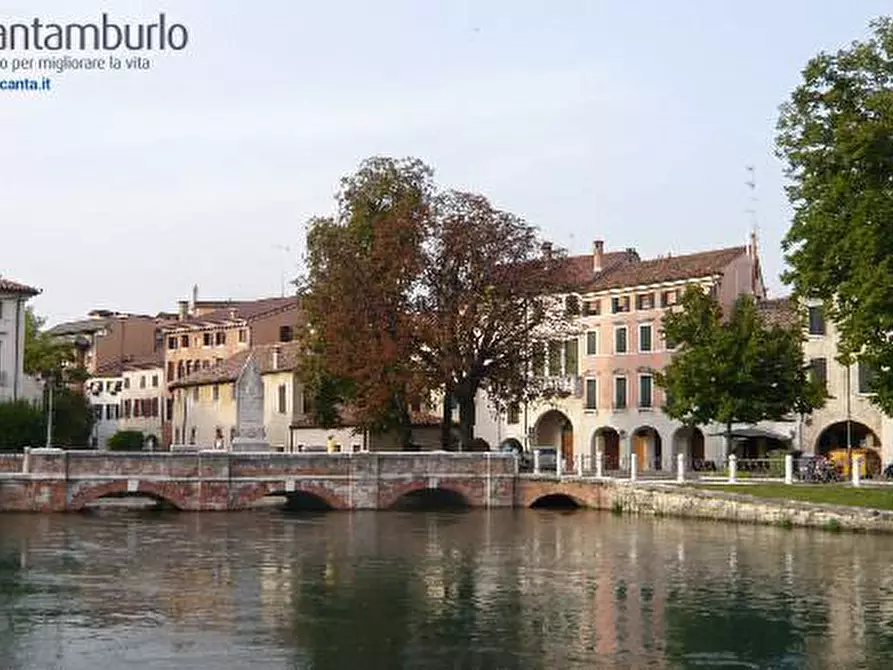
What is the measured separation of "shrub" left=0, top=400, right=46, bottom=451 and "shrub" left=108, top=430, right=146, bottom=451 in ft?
80.0

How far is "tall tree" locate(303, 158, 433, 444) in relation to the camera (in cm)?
5925

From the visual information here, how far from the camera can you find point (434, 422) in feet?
263

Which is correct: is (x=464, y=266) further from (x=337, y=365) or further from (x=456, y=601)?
(x=456, y=601)

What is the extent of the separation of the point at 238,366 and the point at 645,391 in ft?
93.0

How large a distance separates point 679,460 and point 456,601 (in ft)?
90.8

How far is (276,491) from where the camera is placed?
185 feet

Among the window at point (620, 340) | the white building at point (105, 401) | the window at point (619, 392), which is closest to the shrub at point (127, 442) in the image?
the white building at point (105, 401)

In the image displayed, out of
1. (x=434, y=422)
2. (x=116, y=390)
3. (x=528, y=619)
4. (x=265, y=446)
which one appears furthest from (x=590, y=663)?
(x=116, y=390)

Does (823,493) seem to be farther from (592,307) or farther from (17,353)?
(17,353)

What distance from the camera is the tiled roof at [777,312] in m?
65.1

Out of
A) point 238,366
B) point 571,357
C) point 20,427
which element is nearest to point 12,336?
point 20,427

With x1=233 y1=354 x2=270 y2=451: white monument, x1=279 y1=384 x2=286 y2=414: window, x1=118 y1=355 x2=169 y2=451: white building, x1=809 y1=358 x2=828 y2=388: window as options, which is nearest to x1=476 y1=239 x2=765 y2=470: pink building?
x1=809 y1=358 x2=828 y2=388: window

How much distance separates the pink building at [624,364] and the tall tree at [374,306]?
980 cm

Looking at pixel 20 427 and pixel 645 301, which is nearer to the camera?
pixel 20 427
